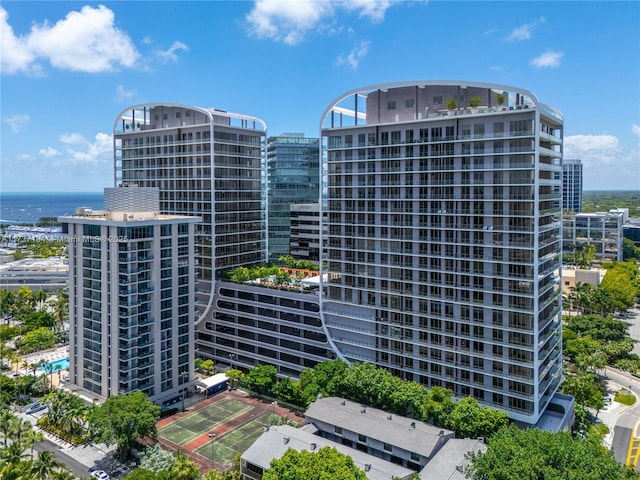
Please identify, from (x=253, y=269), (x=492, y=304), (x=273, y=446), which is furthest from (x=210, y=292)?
(x=492, y=304)

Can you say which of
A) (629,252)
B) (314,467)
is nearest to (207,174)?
(314,467)

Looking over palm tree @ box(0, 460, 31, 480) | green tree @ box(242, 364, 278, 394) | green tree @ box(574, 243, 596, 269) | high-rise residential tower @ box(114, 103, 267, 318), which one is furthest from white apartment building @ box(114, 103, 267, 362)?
green tree @ box(574, 243, 596, 269)

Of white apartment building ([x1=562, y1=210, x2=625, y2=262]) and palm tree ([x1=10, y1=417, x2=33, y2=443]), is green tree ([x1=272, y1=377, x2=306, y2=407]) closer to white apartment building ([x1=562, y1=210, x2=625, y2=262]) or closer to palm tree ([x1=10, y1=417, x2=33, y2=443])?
palm tree ([x1=10, y1=417, x2=33, y2=443])

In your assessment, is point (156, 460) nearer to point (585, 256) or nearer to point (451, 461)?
point (451, 461)

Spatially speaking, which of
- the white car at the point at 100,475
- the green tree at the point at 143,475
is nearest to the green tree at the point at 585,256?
the green tree at the point at 143,475

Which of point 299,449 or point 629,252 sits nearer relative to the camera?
point 299,449
